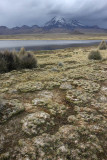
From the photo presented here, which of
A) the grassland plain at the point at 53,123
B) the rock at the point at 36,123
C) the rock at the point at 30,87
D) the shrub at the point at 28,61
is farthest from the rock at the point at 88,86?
the shrub at the point at 28,61

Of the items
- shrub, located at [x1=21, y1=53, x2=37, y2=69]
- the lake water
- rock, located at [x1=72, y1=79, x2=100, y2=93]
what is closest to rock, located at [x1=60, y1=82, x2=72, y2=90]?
rock, located at [x1=72, y1=79, x2=100, y2=93]

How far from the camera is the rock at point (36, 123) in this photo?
13.6ft

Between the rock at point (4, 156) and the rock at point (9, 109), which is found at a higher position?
the rock at point (9, 109)

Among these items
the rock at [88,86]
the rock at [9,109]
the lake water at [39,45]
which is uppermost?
the lake water at [39,45]

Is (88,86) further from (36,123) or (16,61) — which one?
(16,61)

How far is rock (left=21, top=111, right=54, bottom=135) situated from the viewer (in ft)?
13.6

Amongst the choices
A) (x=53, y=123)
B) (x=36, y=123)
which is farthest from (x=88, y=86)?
(x=36, y=123)

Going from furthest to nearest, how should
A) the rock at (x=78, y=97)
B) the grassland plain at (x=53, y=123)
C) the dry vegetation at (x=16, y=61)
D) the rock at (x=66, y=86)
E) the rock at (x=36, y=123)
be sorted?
the dry vegetation at (x=16, y=61) → the rock at (x=66, y=86) → the rock at (x=78, y=97) → the rock at (x=36, y=123) → the grassland plain at (x=53, y=123)

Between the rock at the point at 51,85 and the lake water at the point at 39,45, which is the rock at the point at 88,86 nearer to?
the rock at the point at 51,85

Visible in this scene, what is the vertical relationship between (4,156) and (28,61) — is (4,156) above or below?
below

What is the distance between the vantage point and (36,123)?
176 inches

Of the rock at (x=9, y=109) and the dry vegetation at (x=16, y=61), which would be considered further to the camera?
the dry vegetation at (x=16, y=61)

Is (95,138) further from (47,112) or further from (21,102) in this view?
(21,102)

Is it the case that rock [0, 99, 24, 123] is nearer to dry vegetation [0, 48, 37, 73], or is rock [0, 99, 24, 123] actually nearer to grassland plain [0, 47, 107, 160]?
grassland plain [0, 47, 107, 160]
